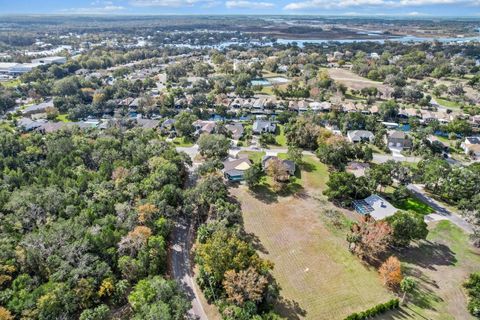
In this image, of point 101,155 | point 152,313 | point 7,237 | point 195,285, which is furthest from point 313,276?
point 101,155

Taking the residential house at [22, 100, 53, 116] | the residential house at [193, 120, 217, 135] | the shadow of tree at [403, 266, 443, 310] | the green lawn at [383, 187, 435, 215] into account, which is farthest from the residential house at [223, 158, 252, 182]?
the residential house at [22, 100, 53, 116]

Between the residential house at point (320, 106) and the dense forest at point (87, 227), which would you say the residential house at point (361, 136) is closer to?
the residential house at point (320, 106)

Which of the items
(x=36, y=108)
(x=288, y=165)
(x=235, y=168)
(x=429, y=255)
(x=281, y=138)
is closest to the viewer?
(x=429, y=255)

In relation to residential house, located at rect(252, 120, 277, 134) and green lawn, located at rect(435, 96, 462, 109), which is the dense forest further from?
green lawn, located at rect(435, 96, 462, 109)

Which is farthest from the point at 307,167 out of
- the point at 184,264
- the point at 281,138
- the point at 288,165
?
the point at 184,264

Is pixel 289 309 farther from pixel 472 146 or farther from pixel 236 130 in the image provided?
pixel 472 146

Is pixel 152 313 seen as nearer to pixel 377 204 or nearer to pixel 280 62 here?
pixel 377 204
